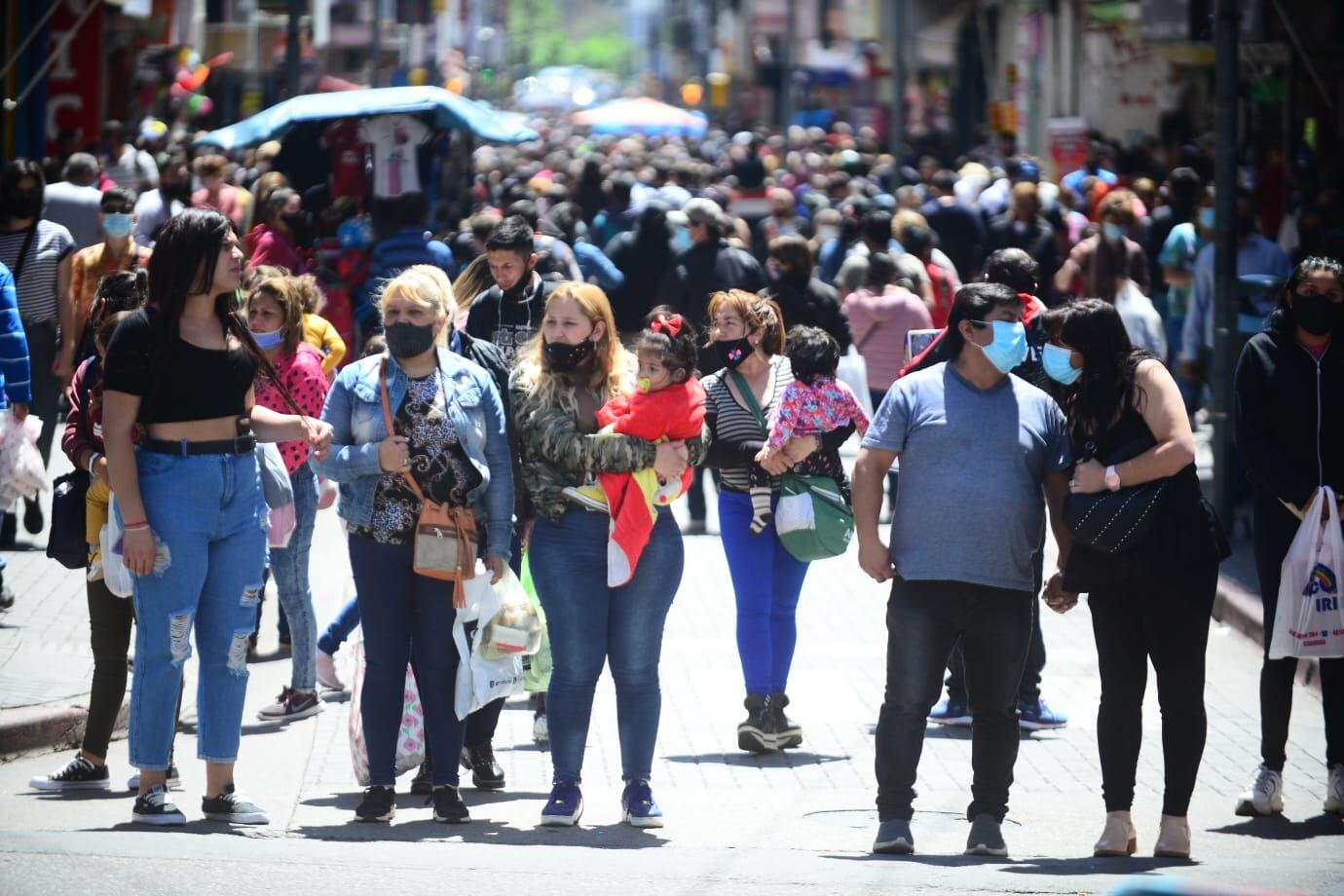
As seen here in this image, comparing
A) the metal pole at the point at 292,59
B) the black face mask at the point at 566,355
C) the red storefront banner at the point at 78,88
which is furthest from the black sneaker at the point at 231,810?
the red storefront banner at the point at 78,88

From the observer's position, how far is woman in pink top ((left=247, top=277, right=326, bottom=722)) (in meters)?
8.78

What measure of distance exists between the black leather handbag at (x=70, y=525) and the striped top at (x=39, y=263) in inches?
172

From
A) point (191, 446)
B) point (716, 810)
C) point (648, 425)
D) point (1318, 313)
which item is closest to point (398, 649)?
point (191, 446)

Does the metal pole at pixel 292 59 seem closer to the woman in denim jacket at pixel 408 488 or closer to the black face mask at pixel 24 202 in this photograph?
the black face mask at pixel 24 202

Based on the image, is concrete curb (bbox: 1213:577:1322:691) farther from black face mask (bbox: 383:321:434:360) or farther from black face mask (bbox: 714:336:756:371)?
black face mask (bbox: 383:321:434:360)

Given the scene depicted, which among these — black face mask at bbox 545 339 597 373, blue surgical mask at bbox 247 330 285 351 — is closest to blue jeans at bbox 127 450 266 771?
black face mask at bbox 545 339 597 373

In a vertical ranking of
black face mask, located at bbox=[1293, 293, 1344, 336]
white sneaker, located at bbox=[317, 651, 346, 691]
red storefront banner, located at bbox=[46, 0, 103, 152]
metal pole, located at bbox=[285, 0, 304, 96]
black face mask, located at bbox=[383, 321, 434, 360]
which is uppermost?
red storefront banner, located at bbox=[46, 0, 103, 152]

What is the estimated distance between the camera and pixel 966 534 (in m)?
6.62

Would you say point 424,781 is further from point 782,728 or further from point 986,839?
point 986,839

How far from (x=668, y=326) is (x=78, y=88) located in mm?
20025

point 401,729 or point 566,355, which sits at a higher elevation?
point 566,355

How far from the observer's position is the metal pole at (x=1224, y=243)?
12500mm

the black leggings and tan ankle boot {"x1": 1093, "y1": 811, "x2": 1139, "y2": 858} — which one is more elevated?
the black leggings

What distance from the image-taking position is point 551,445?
7.05 metres
